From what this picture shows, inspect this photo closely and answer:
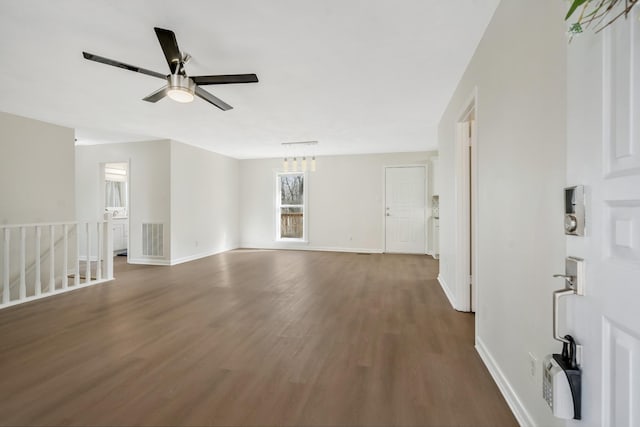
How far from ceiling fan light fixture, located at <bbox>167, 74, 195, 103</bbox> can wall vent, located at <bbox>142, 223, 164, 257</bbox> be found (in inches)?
147

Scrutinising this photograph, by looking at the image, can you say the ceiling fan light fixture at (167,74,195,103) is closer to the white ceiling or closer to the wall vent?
the white ceiling

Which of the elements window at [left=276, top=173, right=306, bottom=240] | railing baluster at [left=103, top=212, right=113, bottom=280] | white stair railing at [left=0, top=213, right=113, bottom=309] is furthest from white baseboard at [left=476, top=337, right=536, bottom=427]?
window at [left=276, top=173, right=306, bottom=240]

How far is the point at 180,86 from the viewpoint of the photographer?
Result: 2.24m

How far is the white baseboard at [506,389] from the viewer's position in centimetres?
137

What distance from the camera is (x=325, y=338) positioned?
234cm

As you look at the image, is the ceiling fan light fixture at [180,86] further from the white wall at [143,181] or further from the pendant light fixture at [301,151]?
the white wall at [143,181]

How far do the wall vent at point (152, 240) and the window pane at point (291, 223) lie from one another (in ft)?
9.48

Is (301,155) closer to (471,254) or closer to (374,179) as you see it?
(374,179)

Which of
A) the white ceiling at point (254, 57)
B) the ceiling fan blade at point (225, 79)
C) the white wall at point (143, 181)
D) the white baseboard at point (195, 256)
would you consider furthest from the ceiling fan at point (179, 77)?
the white baseboard at point (195, 256)

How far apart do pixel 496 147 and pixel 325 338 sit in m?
1.90

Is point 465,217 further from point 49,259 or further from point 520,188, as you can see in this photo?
point 49,259

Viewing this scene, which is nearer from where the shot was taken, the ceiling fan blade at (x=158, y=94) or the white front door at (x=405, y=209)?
the ceiling fan blade at (x=158, y=94)

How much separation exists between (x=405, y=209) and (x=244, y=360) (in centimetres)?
532

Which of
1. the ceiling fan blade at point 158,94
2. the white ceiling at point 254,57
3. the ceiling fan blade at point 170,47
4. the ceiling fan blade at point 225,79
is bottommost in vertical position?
the ceiling fan blade at point 158,94
